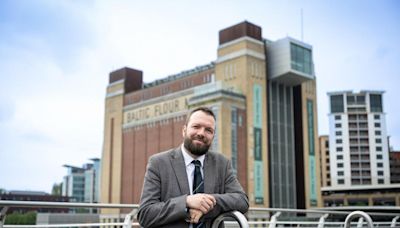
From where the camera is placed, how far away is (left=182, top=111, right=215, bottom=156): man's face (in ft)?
8.15

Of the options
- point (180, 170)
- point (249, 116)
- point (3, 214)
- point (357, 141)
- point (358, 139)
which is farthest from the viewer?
point (357, 141)

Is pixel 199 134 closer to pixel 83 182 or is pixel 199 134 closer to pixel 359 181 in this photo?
pixel 359 181

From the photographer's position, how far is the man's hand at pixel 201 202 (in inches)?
89.8

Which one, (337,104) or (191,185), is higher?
(337,104)

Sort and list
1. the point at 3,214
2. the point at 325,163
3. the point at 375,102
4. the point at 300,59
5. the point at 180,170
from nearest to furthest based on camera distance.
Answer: the point at 180,170 → the point at 3,214 → the point at 300,59 → the point at 375,102 → the point at 325,163

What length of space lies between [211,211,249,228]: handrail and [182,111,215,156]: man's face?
354mm

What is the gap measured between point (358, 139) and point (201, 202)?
106 meters

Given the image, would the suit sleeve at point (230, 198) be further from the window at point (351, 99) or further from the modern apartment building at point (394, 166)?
the window at point (351, 99)

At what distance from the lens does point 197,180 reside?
2.49 m

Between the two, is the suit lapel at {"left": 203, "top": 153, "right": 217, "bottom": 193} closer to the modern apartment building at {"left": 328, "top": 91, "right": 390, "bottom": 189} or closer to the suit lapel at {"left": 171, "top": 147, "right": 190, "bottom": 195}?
the suit lapel at {"left": 171, "top": 147, "right": 190, "bottom": 195}

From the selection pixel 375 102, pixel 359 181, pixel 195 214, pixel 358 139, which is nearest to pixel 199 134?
pixel 195 214

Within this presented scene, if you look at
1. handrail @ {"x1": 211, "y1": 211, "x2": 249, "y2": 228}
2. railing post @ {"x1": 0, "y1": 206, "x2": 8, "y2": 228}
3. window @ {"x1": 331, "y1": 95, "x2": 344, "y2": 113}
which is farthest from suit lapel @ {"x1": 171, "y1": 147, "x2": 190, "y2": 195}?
window @ {"x1": 331, "y1": 95, "x2": 344, "y2": 113}

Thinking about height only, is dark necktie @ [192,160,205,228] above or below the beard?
below

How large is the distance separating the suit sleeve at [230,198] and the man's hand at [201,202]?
65 millimetres
